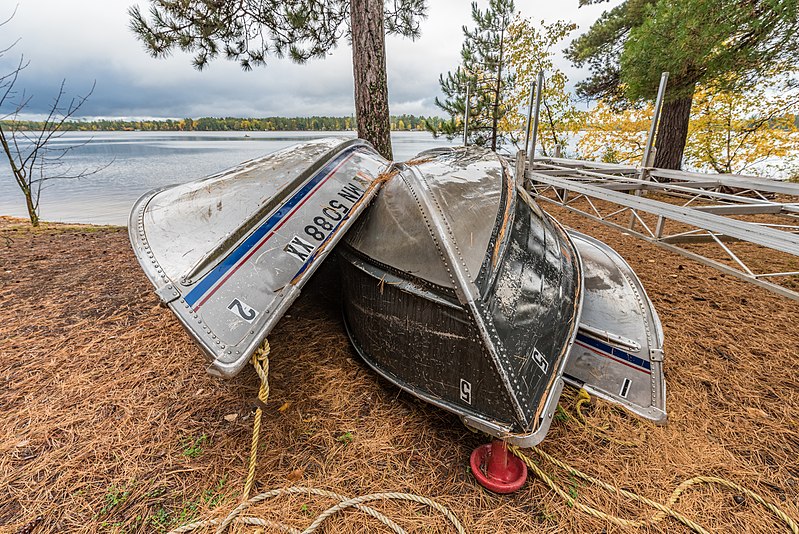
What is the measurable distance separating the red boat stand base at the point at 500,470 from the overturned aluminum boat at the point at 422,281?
230 mm

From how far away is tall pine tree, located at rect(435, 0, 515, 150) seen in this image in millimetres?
10508

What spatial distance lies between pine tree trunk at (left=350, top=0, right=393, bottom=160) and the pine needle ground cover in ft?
8.94

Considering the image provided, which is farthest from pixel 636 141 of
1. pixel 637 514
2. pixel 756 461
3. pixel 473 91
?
pixel 637 514

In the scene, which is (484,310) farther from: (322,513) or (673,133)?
(673,133)

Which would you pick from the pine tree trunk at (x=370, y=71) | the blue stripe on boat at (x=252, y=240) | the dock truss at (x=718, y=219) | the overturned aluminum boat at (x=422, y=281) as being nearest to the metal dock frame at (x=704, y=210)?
the dock truss at (x=718, y=219)

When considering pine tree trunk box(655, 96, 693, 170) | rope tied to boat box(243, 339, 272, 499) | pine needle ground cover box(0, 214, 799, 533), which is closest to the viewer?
pine needle ground cover box(0, 214, 799, 533)

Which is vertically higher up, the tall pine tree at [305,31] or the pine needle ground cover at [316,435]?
the tall pine tree at [305,31]

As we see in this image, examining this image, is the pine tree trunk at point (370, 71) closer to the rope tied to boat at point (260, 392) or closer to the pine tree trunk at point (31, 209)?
the rope tied to boat at point (260, 392)

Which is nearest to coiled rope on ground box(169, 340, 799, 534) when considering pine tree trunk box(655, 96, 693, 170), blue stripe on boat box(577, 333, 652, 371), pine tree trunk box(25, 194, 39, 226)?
blue stripe on boat box(577, 333, 652, 371)

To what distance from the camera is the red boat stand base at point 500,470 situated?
1710 millimetres

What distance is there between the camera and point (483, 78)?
10.9 metres

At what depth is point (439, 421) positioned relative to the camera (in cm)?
210

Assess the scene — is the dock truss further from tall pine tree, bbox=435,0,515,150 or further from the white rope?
tall pine tree, bbox=435,0,515,150

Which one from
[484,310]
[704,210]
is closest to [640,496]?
[484,310]
